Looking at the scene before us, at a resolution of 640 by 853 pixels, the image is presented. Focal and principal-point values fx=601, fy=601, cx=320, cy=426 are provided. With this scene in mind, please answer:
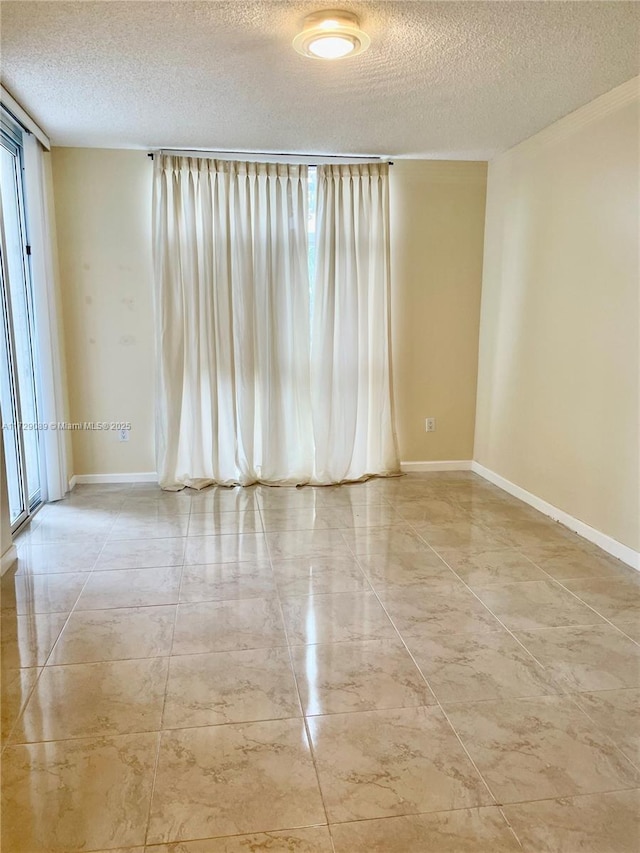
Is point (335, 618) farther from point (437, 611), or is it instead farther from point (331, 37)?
point (331, 37)

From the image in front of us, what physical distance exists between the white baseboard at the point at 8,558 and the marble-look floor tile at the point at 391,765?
199 cm

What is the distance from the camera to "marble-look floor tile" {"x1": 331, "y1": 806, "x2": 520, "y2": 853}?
1.51m

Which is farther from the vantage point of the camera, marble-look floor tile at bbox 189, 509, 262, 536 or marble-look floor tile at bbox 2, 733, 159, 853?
marble-look floor tile at bbox 189, 509, 262, 536

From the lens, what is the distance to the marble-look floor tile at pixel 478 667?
2139mm

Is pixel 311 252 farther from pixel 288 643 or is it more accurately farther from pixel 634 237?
pixel 288 643

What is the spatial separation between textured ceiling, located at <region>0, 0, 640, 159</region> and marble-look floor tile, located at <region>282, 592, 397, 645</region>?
2.49m

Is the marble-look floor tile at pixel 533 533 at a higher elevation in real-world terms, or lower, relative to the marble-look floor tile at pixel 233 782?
higher

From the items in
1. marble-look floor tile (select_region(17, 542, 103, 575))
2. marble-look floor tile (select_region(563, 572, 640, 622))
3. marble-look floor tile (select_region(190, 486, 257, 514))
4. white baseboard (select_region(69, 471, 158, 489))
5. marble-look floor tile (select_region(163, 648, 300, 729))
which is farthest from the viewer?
white baseboard (select_region(69, 471, 158, 489))

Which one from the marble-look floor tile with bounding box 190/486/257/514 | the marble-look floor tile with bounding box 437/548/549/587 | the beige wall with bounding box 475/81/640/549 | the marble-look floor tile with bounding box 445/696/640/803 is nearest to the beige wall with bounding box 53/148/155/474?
the marble-look floor tile with bounding box 190/486/257/514

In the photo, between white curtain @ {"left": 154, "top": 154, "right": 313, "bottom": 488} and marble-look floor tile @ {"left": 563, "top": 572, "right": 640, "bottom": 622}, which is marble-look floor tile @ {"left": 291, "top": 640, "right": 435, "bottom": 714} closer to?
marble-look floor tile @ {"left": 563, "top": 572, "right": 640, "bottom": 622}

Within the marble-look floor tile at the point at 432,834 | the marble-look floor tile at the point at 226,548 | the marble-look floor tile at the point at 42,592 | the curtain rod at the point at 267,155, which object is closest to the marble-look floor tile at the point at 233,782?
the marble-look floor tile at the point at 432,834

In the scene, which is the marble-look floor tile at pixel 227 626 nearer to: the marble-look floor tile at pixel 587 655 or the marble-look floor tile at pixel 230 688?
the marble-look floor tile at pixel 230 688

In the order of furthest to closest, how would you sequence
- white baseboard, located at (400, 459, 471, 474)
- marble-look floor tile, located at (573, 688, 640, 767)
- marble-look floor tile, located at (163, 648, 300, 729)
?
white baseboard, located at (400, 459, 471, 474)
marble-look floor tile, located at (163, 648, 300, 729)
marble-look floor tile, located at (573, 688, 640, 767)

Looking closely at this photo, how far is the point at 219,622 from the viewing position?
2.63 metres
